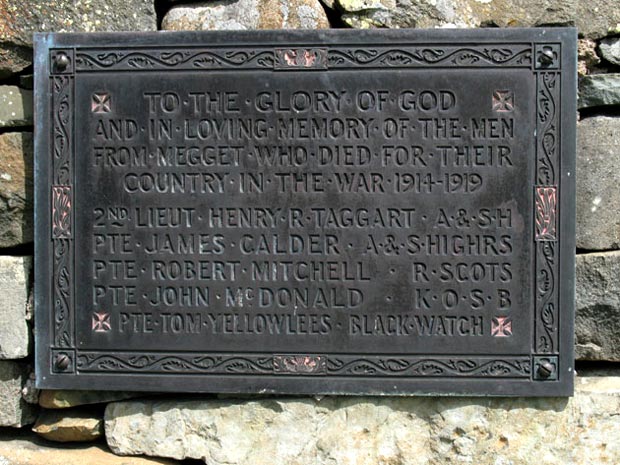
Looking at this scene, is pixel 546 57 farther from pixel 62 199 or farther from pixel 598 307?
pixel 62 199

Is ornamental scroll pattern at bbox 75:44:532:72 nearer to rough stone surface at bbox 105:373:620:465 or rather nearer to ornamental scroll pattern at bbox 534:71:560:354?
ornamental scroll pattern at bbox 534:71:560:354

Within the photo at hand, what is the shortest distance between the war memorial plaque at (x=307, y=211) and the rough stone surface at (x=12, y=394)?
0.50 ft

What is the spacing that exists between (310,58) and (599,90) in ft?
3.82

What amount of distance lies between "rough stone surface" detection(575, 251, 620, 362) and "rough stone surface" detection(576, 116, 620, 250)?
0.08 metres

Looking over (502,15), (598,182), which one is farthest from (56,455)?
(502,15)

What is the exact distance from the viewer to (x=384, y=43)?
288cm

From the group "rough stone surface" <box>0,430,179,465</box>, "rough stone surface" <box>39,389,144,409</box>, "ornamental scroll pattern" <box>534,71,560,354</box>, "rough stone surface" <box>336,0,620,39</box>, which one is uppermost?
"rough stone surface" <box>336,0,620,39</box>

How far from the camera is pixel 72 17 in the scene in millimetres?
2998

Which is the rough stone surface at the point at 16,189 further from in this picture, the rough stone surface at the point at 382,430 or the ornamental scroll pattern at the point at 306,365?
the rough stone surface at the point at 382,430

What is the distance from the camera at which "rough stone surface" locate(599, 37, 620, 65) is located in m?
2.99

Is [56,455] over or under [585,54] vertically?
under

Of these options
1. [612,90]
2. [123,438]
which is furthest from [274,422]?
[612,90]

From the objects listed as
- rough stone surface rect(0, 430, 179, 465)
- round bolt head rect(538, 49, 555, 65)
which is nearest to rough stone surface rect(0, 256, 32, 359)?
rough stone surface rect(0, 430, 179, 465)

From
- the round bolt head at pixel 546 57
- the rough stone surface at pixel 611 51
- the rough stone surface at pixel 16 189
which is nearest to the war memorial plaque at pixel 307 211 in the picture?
the round bolt head at pixel 546 57
